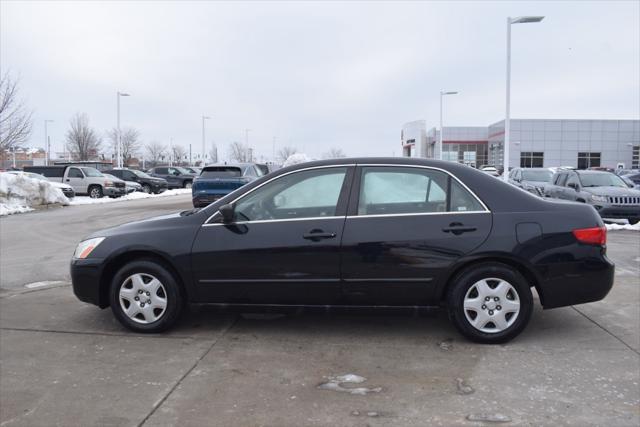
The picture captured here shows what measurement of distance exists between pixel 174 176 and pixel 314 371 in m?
36.0

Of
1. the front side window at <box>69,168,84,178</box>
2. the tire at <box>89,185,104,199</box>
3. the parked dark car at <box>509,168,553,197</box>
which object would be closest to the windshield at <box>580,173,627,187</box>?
the parked dark car at <box>509,168,553,197</box>

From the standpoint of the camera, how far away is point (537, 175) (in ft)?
65.1

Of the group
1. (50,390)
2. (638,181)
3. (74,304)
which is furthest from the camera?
(638,181)

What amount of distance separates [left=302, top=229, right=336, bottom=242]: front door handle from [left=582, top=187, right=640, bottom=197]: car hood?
38.2 feet

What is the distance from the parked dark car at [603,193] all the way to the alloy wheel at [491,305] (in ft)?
34.6

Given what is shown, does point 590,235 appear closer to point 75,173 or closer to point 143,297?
point 143,297

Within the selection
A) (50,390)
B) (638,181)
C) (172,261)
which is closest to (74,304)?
(172,261)

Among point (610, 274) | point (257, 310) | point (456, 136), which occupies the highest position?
point (456, 136)

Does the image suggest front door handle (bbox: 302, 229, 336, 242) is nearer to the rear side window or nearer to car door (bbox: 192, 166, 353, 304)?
car door (bbox: 192, 166, 353, 304)

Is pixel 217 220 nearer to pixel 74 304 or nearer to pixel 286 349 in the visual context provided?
pixel 286 349

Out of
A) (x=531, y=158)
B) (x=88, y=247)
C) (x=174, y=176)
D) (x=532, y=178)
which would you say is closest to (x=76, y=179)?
(x=174, y=176)

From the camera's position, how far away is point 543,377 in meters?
3.87

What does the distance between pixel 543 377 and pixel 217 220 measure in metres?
2.91

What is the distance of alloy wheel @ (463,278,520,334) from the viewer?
4.42 m
